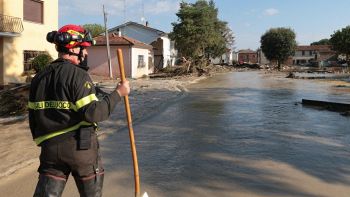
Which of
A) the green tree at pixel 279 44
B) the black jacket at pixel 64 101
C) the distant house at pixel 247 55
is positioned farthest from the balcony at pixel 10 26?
the distant house at pixel 247 55

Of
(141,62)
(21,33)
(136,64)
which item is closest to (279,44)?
(141,62)

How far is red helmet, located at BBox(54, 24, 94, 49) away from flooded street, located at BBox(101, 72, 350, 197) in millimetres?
2810

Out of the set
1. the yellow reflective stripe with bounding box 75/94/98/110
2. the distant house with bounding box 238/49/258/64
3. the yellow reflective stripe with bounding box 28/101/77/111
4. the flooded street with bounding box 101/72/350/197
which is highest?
the distant house with bounding box 238/49/258/64

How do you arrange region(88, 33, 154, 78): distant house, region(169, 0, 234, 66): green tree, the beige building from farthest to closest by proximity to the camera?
region(169, 0, 234, 66): green tree, region(88, 33, 154, 78): distant house, the beige building

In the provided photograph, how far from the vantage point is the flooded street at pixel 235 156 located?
593 cm

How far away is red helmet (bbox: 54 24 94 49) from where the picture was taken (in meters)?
3.34

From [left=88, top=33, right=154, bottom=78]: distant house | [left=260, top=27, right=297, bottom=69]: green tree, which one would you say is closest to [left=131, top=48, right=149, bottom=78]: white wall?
[left=88, top=33, right=154, bottom=78]: distant house

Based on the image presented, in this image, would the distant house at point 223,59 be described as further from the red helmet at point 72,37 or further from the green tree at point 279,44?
the red helmet at point 72,37

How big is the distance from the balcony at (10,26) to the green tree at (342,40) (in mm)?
60256

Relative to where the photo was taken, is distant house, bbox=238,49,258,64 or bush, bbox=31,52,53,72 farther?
distant house, bbox=238,49,258,64

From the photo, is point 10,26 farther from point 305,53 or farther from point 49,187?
point 305,53

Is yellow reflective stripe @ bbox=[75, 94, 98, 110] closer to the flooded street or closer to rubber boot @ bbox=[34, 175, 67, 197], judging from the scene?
rubber boot @ bbox=[34, 175, 67, 197]

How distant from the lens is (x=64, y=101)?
3217 millimetres

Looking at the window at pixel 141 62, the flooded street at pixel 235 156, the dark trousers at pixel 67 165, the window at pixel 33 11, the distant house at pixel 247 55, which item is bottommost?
the flooded street at pixel 235 156
